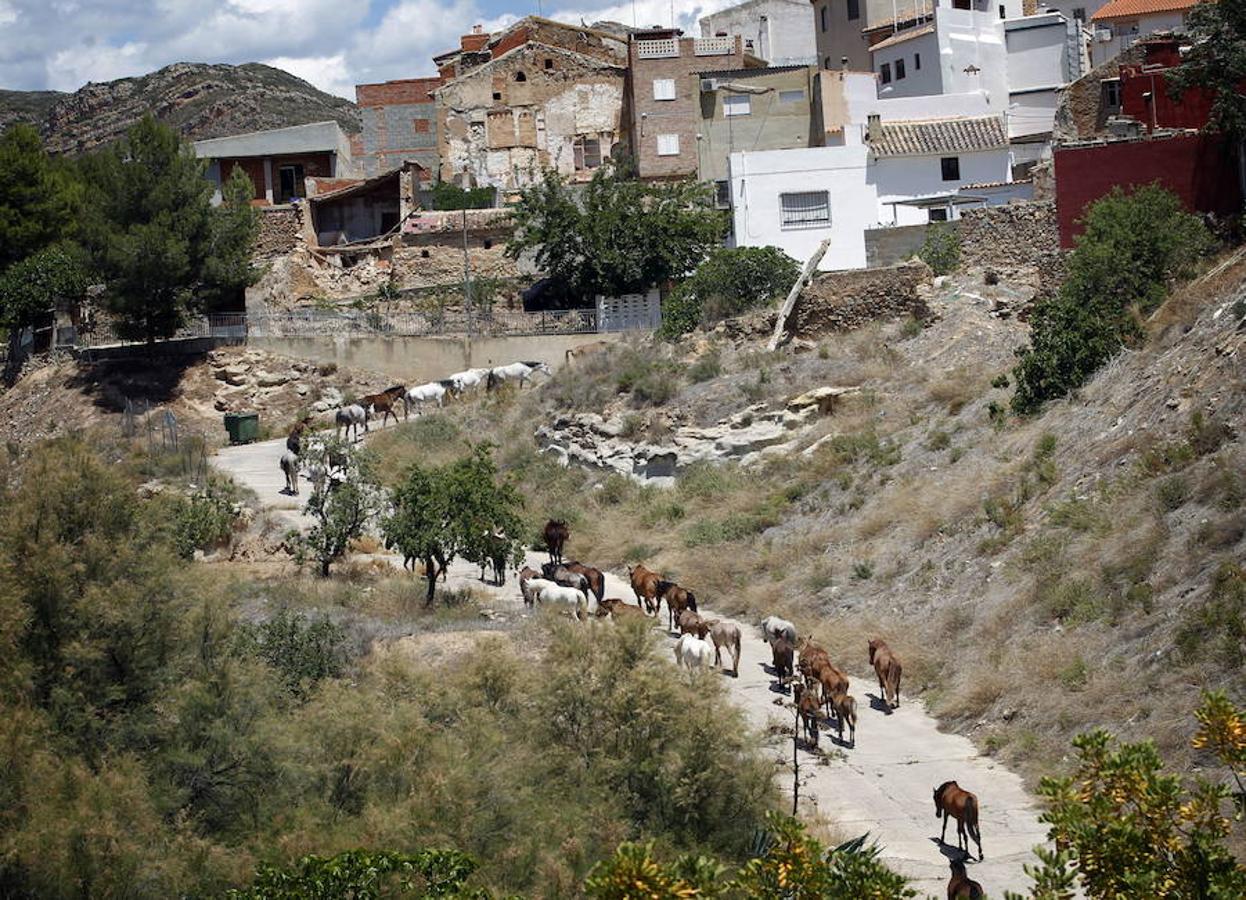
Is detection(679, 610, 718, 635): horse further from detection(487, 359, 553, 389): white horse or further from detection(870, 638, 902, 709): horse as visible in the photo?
detection(487, 359, 553, 389): white horse

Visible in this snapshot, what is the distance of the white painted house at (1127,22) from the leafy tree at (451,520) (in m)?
41.2

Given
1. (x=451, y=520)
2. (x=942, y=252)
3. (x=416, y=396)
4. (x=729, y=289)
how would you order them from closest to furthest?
(x=451, y=520)
(x=942, y=252)
(x=729, y=289)
(x=416, y=396)

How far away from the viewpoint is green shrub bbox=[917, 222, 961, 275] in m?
42.6

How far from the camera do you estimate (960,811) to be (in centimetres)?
1866

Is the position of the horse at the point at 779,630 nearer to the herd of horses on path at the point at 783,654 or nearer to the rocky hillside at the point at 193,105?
the herd of horses on path at the point at 783,654

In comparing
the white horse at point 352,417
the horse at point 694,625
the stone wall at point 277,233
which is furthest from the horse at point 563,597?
the stone wall at point 277,233

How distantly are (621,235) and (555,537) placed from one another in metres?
21.4

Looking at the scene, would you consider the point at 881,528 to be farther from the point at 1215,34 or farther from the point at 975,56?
the point at 975,56

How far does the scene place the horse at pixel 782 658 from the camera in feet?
83.3

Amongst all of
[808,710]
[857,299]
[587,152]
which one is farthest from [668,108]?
[808,710]

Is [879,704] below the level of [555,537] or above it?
below

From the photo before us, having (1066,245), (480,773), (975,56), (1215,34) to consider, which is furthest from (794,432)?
(975,56)

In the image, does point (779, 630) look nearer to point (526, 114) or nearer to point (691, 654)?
point (691, 654)

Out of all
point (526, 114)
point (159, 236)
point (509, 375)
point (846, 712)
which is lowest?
point (846, 712)
